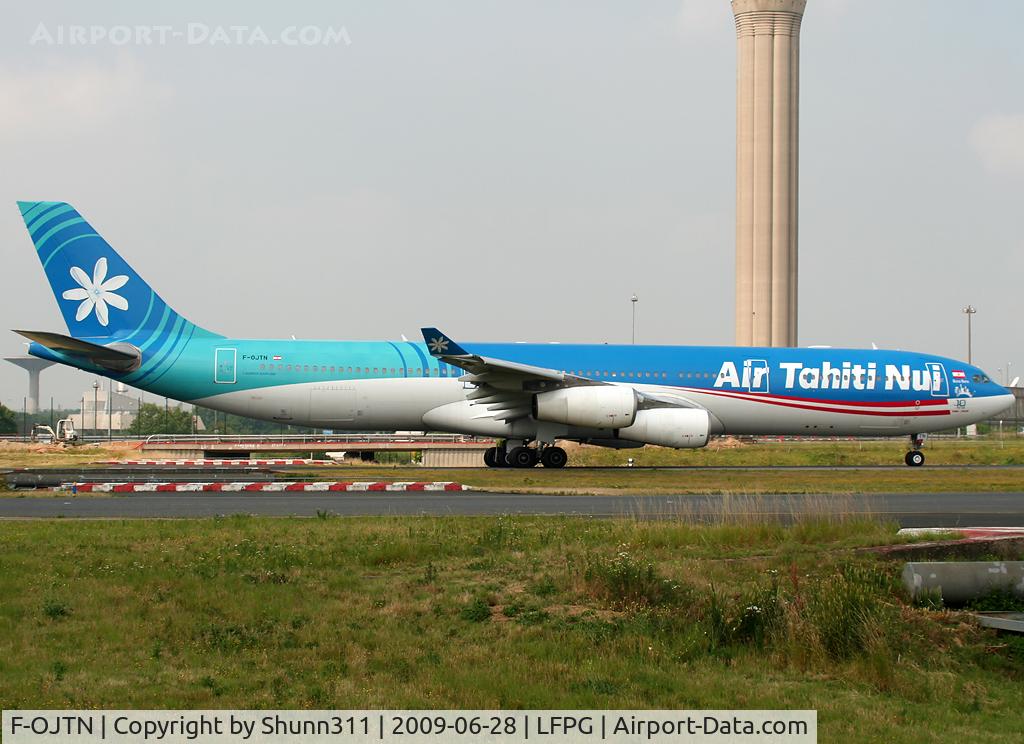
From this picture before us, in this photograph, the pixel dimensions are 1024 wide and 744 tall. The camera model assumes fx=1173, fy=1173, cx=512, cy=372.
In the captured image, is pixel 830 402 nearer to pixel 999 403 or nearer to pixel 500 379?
pixel 999 403

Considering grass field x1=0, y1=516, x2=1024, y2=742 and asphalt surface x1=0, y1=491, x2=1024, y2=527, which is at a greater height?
asphalt surface x1=0, y1=491, x2=1024, y2=527

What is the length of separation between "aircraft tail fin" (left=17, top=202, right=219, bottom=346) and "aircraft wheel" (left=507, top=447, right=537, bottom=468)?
9.80m

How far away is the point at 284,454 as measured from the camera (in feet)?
163

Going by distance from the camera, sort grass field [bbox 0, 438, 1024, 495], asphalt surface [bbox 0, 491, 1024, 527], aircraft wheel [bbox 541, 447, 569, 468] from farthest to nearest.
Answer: aircraft wheel [bbox 541, 447, 569, 468], grass field [bbox 0, 438, 1024, 495], asphalt surface [bbox 0, 491, 1024, 527]

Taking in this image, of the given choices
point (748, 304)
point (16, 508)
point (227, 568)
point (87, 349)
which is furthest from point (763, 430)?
point (748, 304)

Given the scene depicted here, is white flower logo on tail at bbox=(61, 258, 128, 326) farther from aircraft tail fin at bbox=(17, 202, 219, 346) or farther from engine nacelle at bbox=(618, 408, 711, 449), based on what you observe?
engine nacelle at bbox=(618, 408, 711, 449)

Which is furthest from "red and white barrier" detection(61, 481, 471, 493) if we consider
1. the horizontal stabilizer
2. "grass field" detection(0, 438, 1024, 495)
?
the horizontal stabilizer

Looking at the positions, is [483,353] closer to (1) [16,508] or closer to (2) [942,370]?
(2) [942,370]

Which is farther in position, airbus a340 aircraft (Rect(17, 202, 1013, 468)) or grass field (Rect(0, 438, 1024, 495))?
airbus a340 aircraft (Rect(17, 202, 1013, 468))

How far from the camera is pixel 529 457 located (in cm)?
3148
